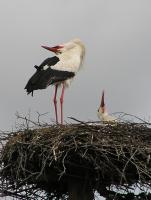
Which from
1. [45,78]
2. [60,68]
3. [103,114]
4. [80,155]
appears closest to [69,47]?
[60,68]

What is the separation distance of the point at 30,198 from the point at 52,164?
78 cm

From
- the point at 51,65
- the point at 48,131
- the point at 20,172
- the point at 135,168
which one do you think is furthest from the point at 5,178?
the point at 51,65

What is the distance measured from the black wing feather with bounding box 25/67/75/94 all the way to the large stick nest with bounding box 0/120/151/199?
156 centimetres

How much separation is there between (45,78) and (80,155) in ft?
8.28

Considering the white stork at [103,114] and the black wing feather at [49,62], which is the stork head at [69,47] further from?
the white stork at [103,114]

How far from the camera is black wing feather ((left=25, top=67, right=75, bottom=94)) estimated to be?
9172 mm

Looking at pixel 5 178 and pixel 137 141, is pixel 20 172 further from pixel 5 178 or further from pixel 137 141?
pixel 137 141

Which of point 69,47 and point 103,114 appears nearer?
point 103,114

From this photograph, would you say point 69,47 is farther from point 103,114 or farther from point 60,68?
point 103,114

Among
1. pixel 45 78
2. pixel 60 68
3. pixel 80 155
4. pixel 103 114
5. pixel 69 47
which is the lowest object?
pixel 80 155

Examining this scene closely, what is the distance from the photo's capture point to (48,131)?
744cm

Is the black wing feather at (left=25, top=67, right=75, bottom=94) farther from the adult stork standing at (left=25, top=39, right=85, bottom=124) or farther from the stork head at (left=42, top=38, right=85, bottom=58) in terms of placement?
the stork head at (left=42, top=38, right=85, bottom=58)

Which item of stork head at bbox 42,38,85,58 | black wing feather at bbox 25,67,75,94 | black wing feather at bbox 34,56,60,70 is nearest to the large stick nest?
black wing feather at bbox 25,67,75,94

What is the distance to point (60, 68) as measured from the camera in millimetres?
9703
